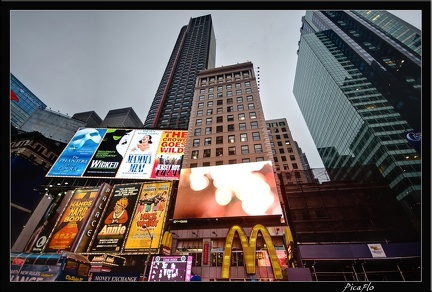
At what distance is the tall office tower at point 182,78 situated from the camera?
7749 centimetres

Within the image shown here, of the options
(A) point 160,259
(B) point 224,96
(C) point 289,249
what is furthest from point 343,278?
(B) point 224,96

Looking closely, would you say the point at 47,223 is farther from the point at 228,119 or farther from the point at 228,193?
the point at 228,119

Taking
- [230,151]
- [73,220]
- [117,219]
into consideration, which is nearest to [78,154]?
[73,220]

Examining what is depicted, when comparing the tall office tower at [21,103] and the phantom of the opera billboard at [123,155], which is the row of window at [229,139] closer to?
the phantom of the opera billboard at [123,155]

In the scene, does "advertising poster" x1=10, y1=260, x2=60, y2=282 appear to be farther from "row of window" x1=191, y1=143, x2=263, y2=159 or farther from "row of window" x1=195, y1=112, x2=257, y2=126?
"row of window" x1=195, y1=112, x2=257, y2=126

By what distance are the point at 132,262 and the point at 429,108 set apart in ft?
96.2

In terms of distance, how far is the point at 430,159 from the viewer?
18.1 ft

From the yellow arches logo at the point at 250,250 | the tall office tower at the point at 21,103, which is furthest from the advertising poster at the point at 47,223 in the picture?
the tall office tower at the point at 21,103

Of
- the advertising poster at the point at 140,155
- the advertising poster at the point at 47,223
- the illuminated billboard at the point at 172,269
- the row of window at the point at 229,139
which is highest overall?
the row of window at the point at 229,139

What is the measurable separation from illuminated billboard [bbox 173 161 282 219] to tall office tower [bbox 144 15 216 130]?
44266 millimetres

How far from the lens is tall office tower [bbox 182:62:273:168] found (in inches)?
1329

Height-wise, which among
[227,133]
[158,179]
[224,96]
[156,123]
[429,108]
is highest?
[156,123]

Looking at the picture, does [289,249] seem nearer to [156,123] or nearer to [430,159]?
[430,159]

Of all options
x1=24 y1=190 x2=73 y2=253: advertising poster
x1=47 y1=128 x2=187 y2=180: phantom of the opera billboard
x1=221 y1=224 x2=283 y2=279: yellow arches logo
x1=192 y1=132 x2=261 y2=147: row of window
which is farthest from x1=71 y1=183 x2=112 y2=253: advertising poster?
x1=221 y1=224 x2=283 y2=279: yellow arches logo
